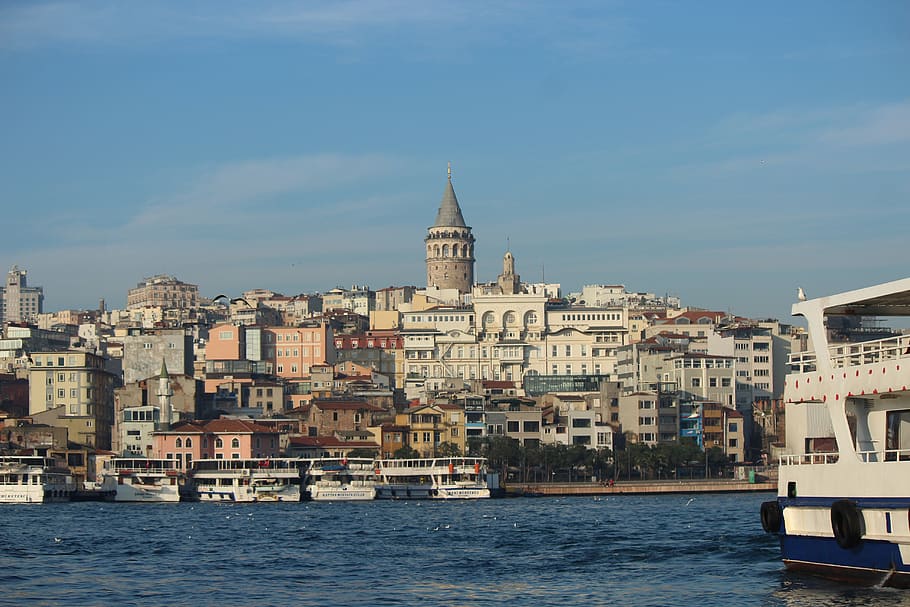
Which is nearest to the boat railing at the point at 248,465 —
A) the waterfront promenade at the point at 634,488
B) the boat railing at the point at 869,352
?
the waterfront promenade at the point at 634,488

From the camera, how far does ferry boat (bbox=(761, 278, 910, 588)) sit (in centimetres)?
2652

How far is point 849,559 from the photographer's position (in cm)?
2761

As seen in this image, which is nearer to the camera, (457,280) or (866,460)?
(866,460)

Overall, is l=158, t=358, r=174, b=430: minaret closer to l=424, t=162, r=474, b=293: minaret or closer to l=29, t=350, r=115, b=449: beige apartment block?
l=29, t=350, r=115, b=449: beige apartment block

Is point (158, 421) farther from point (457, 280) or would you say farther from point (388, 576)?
point (457, 280)

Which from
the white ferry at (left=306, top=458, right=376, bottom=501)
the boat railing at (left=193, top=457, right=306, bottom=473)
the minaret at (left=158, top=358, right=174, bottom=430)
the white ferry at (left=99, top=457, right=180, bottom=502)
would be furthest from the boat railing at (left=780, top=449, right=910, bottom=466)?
the minaret at (left=158, top=358, right=174, bottom=430)

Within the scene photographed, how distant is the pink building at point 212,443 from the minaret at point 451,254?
10308 centimetres

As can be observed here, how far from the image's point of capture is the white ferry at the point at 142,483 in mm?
83125

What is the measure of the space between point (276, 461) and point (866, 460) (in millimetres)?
59822

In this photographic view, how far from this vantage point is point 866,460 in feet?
90.4

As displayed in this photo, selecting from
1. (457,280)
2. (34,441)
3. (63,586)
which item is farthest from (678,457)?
(457,280)

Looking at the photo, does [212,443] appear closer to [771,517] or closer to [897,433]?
[771,517]

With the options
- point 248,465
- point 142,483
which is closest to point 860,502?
point 142,483

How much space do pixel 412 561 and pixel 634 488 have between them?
49348 millimetres
